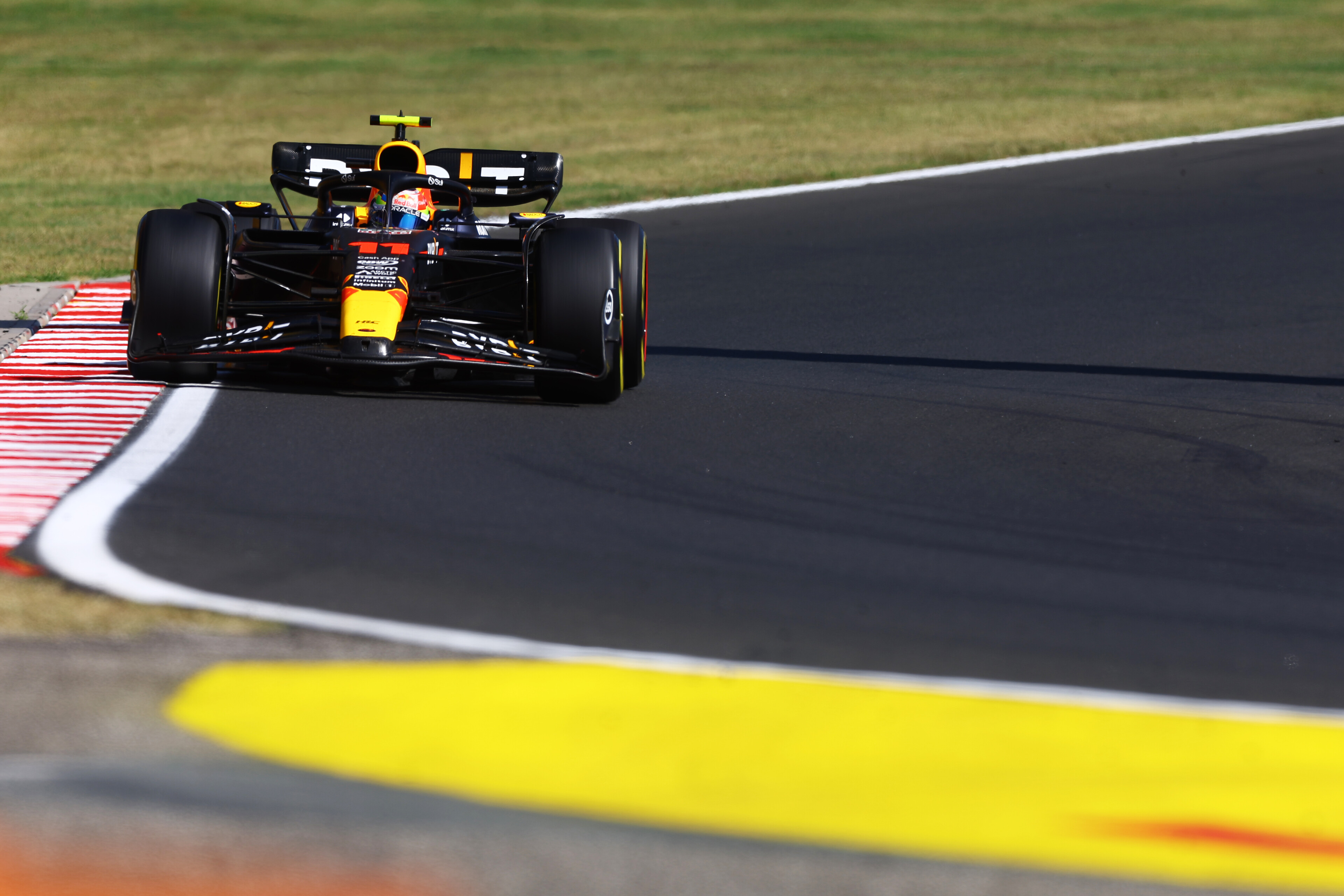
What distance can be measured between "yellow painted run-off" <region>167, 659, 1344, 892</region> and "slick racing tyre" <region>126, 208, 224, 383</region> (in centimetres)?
434

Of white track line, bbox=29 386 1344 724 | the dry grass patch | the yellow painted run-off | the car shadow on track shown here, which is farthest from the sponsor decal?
the yellow painted run-off

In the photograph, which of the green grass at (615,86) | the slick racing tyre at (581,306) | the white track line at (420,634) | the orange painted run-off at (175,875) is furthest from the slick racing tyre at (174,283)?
the orange painted run-off at (175,875)

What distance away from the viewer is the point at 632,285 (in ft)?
29.5

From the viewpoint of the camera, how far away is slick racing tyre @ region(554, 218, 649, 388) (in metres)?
8.97

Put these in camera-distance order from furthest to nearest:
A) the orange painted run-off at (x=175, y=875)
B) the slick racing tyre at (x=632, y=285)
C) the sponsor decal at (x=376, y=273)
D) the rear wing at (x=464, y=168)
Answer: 1. the rear wing at (x=464, y=168)
2. the slick racing tyre at (x=632, y=285)
3. the sponsor decal at (x=376, y=273)
4. the orange painted run-off at (x=175, y=875)

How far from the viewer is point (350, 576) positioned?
5480 millimetres

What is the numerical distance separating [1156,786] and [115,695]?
2.28 metres

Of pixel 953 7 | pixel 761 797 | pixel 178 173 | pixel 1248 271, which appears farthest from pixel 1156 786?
pixel 953 7

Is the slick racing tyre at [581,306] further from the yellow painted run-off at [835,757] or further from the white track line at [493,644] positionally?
the yellow painted run-off at [835,757]

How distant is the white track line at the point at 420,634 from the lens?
14.8 feet

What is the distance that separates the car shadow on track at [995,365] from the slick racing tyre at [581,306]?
171 cm

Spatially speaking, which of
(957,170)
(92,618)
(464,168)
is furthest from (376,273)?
(957,170)

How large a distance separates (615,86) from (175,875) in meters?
23.9

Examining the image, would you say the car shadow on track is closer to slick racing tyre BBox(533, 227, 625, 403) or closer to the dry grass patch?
slick racing tyre BBox(533, 227, 625, 403)
